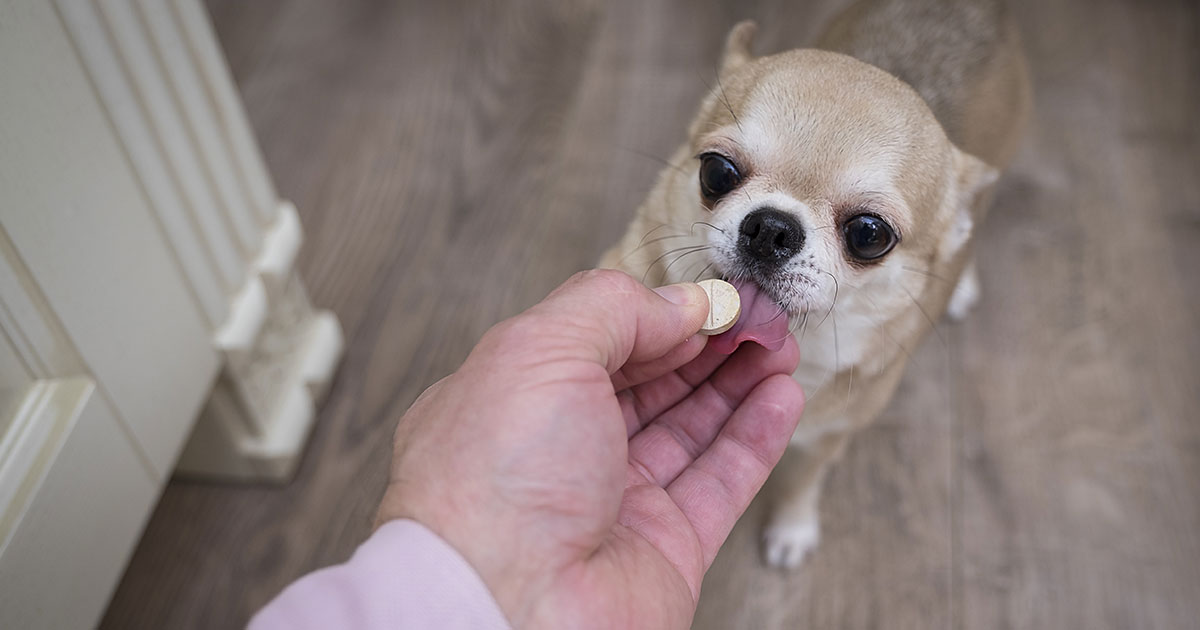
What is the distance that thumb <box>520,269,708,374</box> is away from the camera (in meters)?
0.78

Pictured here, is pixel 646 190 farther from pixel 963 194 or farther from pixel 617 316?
pixel 617 316

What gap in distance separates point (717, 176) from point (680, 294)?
188 mm

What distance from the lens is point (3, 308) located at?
896 mm

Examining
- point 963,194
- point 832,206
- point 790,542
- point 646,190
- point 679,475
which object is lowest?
point 790,542

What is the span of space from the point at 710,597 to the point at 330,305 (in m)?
0.85

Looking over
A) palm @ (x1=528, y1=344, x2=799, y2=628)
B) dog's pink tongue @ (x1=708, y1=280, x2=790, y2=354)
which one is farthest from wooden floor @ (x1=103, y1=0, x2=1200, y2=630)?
dog's pink tongue @ (x1=708, y1=280, x2=790, y2=354)

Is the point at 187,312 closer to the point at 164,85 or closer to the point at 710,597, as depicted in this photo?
the point at 164,85

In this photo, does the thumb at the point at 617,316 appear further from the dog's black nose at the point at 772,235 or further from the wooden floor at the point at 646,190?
the wooden floor at the point at 646,190

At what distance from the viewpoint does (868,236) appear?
3.15ft

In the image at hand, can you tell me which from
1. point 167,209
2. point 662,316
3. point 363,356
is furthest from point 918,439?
point 167,209

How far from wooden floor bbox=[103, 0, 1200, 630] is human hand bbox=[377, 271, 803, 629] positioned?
1.83 ft

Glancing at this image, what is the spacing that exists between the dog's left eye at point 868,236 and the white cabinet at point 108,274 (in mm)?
812

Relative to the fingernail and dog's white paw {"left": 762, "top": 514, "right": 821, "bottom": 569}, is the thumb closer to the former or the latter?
the fingernail

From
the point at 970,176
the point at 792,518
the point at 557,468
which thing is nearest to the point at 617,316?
the point at 557,468
